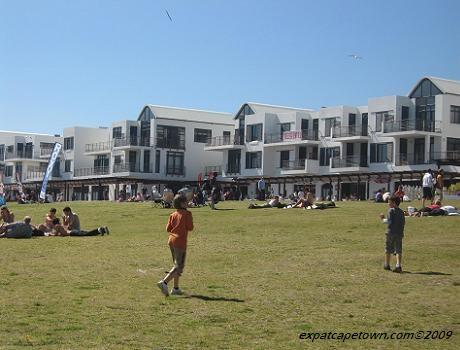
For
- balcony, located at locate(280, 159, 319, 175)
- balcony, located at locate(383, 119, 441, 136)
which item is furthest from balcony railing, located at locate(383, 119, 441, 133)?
balcony, located at locate(280, 159, 319, 175)

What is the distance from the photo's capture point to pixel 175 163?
9612 centimetres

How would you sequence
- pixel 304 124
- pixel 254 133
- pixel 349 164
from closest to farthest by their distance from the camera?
pixel 349 164 → pixel 304 124 → pixel 254 133

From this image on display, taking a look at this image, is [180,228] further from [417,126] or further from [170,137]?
[170,137]

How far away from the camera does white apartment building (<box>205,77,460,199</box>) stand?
224 ft

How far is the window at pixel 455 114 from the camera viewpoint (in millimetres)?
68850

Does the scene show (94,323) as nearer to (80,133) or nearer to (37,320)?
(37,320)

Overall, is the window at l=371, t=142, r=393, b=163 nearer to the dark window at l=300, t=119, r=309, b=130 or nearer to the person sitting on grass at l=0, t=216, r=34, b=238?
the dark window at l=300, t=119, r=309, b=130

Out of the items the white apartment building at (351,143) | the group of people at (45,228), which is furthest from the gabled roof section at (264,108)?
the group of people at (45,228)

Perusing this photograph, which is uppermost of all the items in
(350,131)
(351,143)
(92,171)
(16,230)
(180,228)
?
(350,131)

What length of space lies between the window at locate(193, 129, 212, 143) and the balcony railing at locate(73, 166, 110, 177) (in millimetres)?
12330

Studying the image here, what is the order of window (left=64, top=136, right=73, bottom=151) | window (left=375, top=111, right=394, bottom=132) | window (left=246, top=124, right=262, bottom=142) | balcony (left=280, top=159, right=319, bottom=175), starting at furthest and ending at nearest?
window (left=64, top=136, right=73, bottom=151)
window (left=246, top=124, right=262, bottom=142)
balcony (left=280, top=159, right=319, bottom=175)
window (left=375, top=111, right=394, bottom=132)

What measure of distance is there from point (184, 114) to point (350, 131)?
1173 inches

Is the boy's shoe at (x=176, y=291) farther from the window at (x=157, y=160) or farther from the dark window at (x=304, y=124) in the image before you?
the window at (x=157, y=160)

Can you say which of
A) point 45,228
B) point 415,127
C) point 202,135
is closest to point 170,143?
point 202,135
